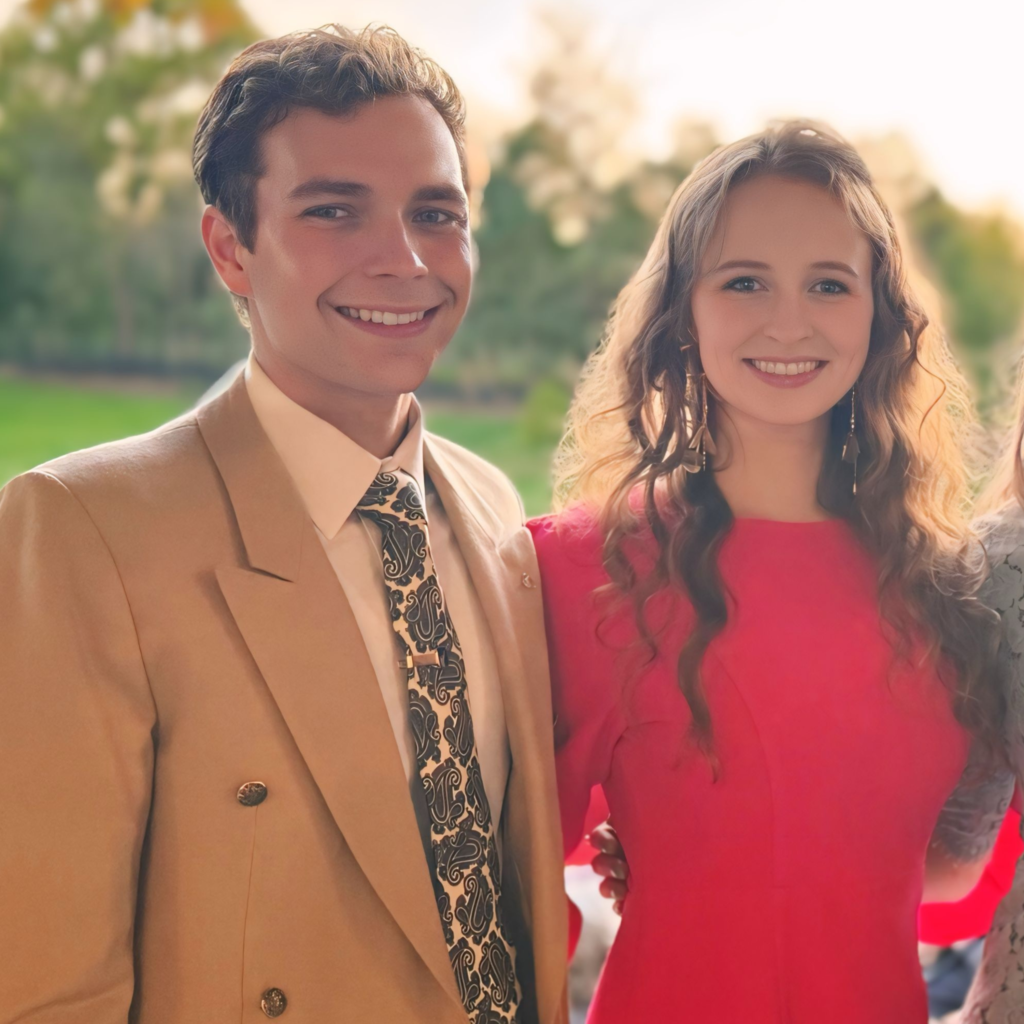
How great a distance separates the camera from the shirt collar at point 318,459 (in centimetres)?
142

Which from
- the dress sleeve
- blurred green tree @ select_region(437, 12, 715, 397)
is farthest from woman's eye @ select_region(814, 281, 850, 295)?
blurred green tree @ select_region(437, 12, 715, 397)

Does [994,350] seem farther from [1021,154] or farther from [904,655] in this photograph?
[904,655]

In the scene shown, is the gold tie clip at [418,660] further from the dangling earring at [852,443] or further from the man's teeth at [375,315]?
the dangling earring at [852,443]

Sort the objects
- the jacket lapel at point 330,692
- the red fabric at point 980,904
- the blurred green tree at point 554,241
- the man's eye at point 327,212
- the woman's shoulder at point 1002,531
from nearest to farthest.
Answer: the jacket lapel at point 330,692 → the man's eye at point 327,212 → the woman's shoulder at point 1002,531 → the red fabric at point 980,904 → the blurred green tree at point 554,241

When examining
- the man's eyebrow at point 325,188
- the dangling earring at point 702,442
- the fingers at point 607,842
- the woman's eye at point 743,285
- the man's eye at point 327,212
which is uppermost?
the man's eyebrow at point 325,188

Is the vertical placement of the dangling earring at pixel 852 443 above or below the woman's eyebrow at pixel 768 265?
below

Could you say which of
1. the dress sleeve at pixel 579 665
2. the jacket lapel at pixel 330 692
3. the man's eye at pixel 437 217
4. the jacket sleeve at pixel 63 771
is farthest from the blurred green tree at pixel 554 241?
the jacket sleeve at pixel 63 771

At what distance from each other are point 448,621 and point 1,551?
0.55 m

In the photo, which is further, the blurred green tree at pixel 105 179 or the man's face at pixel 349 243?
the blurred green tree at pixel 105 179

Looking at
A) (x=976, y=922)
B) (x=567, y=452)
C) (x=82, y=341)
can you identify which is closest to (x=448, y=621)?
(x=567, y=452)

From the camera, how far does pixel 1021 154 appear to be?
135 inches

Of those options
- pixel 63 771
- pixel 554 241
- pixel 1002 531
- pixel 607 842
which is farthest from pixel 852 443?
pixel 554 241

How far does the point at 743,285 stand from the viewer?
1667 mm

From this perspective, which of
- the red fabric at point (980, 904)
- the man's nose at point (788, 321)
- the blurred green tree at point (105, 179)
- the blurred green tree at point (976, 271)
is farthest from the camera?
the blurred green tree at point (976, 271)
